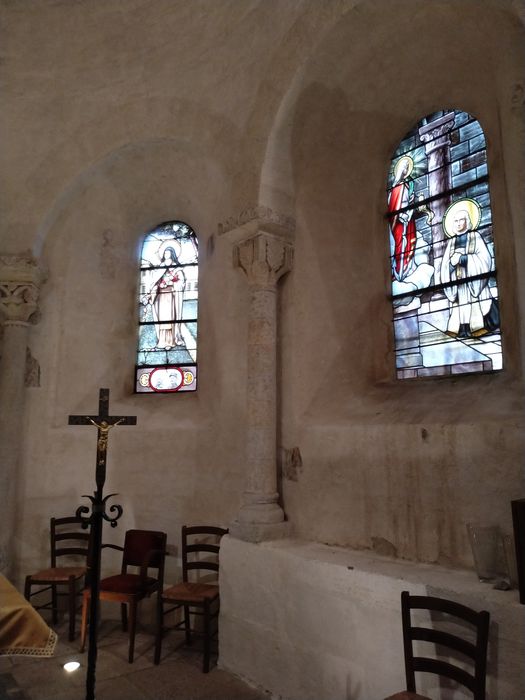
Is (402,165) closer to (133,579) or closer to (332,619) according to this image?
(332,619)

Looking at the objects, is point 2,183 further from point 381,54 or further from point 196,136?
point 381,54

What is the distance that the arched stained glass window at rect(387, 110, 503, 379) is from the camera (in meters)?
3.79

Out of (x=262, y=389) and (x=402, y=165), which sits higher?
(x=402, y=165)

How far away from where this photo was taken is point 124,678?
3689 millimetres

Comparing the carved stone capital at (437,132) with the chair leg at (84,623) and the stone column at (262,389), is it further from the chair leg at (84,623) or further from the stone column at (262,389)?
the chair leg at (84,623)

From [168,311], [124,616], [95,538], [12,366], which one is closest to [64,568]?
[124,616]

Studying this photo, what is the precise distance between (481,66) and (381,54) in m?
0.75

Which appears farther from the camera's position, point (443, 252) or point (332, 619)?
point (443, 252)

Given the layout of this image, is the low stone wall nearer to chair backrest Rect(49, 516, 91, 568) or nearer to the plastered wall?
the plastered wall

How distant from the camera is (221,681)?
3682mm

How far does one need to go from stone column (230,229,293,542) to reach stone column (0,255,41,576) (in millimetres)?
2322

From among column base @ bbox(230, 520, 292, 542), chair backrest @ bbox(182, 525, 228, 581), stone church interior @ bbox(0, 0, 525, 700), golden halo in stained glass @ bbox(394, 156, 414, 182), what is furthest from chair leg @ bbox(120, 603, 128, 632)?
golden halo in stained glass @ bbox(394, 156, 414, 182)

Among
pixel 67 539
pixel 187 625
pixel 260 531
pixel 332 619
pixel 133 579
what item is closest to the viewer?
pixel 332 619

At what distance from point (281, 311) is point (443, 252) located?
1.29 meters
